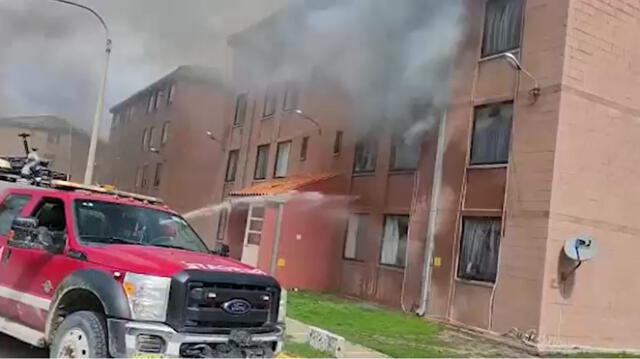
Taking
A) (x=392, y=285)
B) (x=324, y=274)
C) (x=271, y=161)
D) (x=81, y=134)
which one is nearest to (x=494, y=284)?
(x=392, y=285)

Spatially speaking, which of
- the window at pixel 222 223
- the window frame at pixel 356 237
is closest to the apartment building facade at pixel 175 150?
the window at pixel 222 223

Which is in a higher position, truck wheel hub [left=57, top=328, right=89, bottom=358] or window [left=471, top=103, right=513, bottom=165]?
window [left=471, top=103, right=513, bottom=165]

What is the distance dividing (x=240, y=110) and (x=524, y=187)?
16.0m

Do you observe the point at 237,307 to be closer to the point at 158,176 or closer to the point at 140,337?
the point at 140,337

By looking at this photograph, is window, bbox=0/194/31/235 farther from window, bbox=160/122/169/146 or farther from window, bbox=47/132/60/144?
window, bbox=160/122/169/146

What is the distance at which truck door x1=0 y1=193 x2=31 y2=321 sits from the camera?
22.1 feet

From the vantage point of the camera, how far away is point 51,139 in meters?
23.4

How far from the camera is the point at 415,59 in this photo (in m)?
15.7

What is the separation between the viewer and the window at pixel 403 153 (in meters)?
16.7

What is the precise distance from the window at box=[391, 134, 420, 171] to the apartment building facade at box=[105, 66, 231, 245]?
32.3ft

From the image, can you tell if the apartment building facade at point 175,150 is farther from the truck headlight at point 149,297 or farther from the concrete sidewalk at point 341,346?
the truck headlight at point 149,297

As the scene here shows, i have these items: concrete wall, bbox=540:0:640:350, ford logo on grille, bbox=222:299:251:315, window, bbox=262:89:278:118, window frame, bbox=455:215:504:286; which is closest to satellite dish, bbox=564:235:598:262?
concrete wall, bbox=540:0:640:350

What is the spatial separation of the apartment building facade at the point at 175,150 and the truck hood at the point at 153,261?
19.6 m

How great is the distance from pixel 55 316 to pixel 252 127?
807 inches
